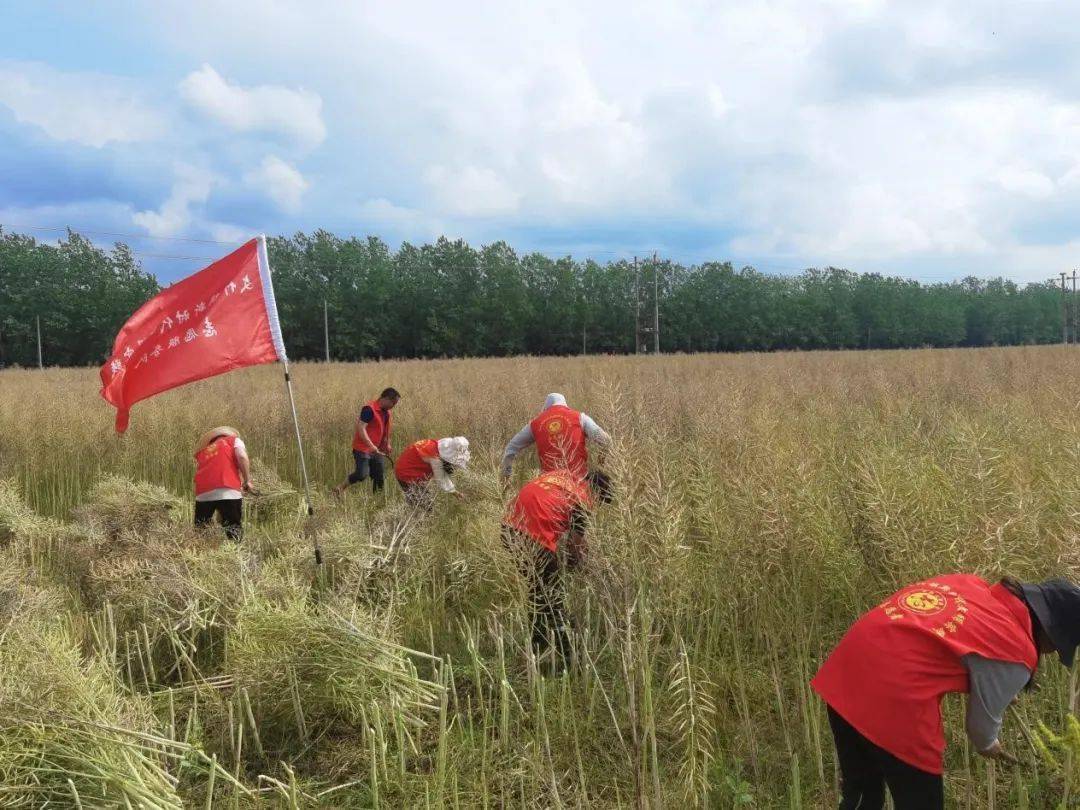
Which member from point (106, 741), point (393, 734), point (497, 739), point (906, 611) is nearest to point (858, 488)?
point (906, 611)

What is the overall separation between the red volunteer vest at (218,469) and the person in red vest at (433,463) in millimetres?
1542

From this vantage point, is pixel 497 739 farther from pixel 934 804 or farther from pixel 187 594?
pixel 187 594

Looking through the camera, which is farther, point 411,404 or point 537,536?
point 411,404

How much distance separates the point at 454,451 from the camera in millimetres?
6746

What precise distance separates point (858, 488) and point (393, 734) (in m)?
2.48

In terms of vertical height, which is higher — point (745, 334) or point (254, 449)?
point (745, 334)

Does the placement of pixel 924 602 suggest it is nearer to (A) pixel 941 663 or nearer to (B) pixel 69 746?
(A) pixel 941 663

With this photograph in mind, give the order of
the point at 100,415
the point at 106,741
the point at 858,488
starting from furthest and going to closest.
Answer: the point at 100,415 → the point at 858,488 → the point at 106,741

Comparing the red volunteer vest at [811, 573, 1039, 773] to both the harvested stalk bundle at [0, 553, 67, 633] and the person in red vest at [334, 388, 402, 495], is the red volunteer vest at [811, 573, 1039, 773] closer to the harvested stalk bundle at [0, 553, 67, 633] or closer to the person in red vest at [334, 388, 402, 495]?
the harvested stalk bundle at [0, 553, 67, 633]

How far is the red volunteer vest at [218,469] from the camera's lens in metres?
6.05

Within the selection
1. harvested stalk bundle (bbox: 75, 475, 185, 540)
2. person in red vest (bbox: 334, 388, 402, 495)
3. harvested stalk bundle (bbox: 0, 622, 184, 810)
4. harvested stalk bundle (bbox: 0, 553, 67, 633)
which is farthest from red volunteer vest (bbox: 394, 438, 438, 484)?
harvested stalk bundle (bbox: 0, 622, 184, 810)

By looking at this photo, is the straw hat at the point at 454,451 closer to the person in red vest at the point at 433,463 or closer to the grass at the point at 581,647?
the person in red vest at the point at 433,463

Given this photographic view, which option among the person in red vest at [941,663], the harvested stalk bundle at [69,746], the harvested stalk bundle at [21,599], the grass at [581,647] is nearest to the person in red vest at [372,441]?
the grass at [581,647]

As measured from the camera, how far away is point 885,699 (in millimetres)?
2188
